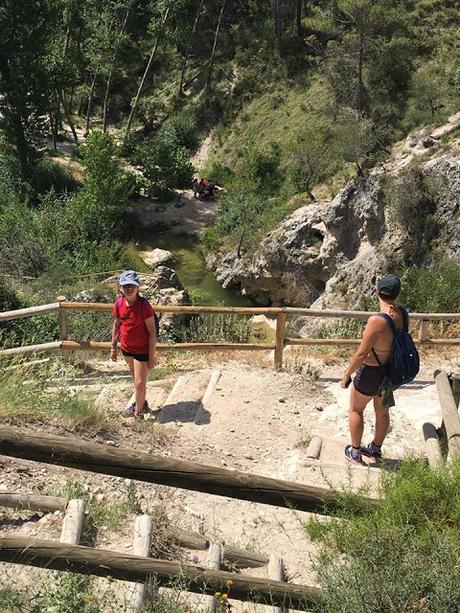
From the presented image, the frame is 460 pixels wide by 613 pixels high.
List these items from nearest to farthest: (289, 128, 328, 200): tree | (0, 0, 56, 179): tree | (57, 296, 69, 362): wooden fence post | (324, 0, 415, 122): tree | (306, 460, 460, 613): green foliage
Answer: (306, 460, 460, 613): green foliage
(57, 296, 69, 362): wooden fence post
(0, 0, 56, 179): tree
(289, 128, 328, 200): tree
(324, 0, 415, 122): tree

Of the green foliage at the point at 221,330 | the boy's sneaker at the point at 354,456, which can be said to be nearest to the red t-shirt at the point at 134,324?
the boy's sneaker at the point at 354,456

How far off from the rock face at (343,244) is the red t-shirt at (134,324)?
437 inches

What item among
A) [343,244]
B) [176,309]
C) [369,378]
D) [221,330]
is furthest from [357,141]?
[369,378]

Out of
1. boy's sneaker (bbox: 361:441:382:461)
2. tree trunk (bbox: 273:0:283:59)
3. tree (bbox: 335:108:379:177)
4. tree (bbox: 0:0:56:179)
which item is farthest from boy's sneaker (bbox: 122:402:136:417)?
tree trunk (bbox: 273:0:283:59)

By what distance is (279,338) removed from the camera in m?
7.73

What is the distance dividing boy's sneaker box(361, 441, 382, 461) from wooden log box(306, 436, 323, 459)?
42 centimetres

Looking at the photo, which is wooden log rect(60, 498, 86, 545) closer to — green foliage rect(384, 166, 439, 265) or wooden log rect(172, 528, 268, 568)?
wooden log rect(172, 528, 268, 568)

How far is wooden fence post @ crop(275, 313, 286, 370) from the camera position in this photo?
25.1 feet

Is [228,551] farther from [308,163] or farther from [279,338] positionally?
[308,163]

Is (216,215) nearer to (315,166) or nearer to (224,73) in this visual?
(315,166)

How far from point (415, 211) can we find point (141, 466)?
15.5m

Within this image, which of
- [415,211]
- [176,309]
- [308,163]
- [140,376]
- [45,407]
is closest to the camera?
[45,407]

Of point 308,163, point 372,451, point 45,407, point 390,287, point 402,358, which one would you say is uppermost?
point 390,287

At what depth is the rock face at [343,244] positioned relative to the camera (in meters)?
17.1
